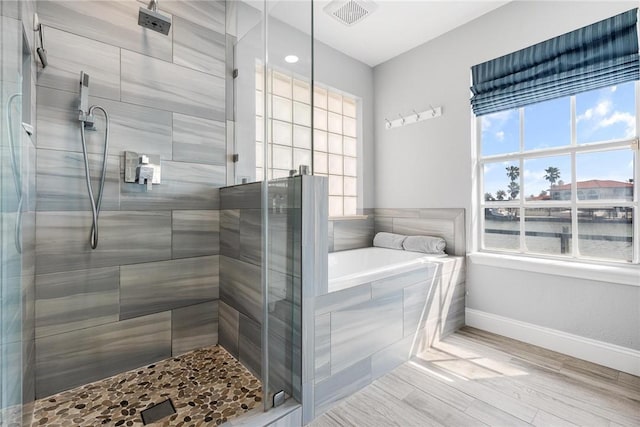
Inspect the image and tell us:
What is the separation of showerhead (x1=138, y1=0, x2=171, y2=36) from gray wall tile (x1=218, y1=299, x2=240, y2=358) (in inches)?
73.5

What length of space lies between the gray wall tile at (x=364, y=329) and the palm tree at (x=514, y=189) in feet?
4.62

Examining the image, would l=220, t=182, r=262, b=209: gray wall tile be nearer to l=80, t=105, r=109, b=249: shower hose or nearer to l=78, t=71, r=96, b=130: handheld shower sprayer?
l=80, t=105, r=109, b=249: shower hose

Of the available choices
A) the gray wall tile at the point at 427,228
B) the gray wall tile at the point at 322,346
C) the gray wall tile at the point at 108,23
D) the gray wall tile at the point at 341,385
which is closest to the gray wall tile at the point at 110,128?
the gray wall tile at the point at 108,23

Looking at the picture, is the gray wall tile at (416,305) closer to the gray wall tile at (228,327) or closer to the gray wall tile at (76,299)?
the gray wall tile at (228,327)

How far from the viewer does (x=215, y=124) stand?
7.11 ft

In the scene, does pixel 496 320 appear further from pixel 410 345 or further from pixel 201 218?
pixel 201 218

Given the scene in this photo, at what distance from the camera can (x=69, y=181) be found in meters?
1.61

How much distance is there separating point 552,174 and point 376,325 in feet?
6.07

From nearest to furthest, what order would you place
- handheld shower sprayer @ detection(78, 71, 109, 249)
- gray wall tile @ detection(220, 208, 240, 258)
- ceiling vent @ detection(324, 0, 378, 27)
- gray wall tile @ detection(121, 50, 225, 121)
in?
handheld shower sprayer @ detection(78, 71, 109, 249) → gray wall tile @ detection(121, 50, 225, 121) → gray wall tile @ detection(220, 208, 240, 258) → ceiling vent @ detection(324, 0, 378, 27)

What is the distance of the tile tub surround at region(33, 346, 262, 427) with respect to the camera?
1.39 meters

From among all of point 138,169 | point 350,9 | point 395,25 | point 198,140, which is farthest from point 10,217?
point 395,25

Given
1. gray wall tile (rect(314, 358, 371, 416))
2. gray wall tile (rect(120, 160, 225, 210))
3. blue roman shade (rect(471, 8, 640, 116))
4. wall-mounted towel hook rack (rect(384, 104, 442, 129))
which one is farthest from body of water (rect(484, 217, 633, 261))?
gray wall tile (rect(120, 160, 225, 210))

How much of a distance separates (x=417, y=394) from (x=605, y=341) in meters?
1.40

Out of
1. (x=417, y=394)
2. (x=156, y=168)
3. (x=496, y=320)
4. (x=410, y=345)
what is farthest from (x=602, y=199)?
(x=156, y=168)
